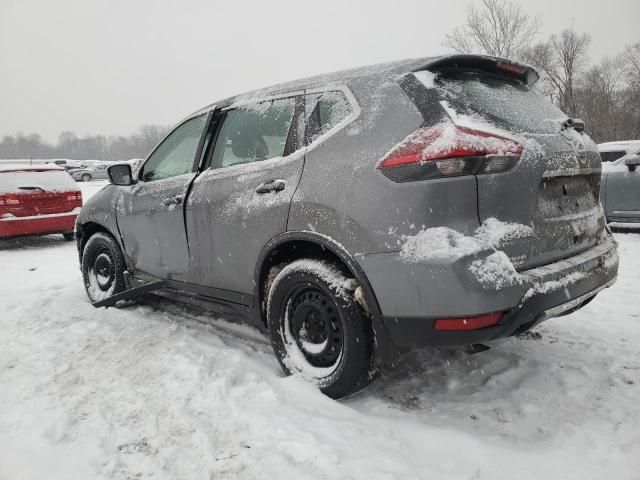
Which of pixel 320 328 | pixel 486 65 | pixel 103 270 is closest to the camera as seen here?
pixel 486 65

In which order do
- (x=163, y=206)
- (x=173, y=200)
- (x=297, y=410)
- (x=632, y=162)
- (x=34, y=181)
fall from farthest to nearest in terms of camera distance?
(x=34, y=181)
(x=632, y=162)
(x=163, y=206)
(x=173, y=200)
(x=297, y=410)

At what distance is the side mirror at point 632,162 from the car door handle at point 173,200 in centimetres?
743

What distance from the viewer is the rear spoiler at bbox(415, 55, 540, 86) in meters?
2.45

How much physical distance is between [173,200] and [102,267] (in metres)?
1.68

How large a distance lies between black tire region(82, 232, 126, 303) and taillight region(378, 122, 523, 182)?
3153 millimetres

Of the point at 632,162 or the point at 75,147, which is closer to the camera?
the point at 632,162

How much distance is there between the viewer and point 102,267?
185 inches

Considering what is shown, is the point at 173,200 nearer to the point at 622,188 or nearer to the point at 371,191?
the point at 371,191

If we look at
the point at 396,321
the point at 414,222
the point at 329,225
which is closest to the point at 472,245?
the point at 414,222

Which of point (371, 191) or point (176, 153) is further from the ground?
point (176, 153)

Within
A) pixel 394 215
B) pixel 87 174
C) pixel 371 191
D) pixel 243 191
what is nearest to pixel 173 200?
pixel 243 191

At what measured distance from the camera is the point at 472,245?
206 centimetres

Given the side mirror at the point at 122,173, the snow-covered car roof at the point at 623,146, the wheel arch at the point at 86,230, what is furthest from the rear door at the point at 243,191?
the snow-covered car roof at the point at 623,146

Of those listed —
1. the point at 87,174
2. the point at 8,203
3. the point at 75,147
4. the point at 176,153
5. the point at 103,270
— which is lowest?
the point at 103,270
